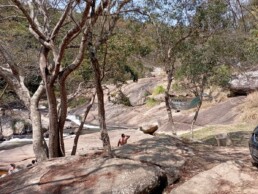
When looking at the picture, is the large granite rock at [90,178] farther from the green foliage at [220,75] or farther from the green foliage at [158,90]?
the green foliage at [158,90]

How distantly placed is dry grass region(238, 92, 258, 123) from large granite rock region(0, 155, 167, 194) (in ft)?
49.0

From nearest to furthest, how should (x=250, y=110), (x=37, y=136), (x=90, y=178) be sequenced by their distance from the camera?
(x=90, y=178)
(x=37, y=136)
(x=250, y=110)

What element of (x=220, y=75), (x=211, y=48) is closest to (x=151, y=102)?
(x=220, y=75)

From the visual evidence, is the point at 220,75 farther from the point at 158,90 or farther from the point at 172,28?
the point at 158,90

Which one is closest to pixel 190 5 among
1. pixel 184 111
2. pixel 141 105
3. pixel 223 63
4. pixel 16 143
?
pixel 223 63

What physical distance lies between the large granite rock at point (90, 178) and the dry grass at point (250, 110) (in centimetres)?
1495

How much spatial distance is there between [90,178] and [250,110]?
667 inches

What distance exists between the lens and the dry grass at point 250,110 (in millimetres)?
20445

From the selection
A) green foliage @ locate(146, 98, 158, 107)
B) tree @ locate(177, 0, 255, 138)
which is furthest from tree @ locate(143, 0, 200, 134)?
green foliage @ locate(146, 98, 158, 107)

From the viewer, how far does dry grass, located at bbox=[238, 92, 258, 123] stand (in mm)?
20445

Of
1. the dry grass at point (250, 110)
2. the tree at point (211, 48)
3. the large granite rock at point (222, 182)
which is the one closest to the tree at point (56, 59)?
the large granite rock at point (222, 182)

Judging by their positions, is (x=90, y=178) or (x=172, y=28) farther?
(x=172, y=28)

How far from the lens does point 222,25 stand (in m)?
14.0

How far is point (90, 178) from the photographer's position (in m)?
6.27
